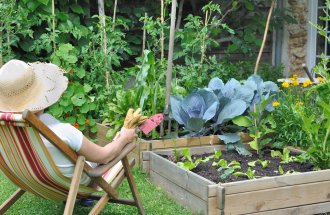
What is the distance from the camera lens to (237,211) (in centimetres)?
317

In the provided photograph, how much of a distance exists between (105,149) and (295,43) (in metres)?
5.35

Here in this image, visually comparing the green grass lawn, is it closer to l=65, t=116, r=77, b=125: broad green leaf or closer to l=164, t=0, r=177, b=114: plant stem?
l=164, t=0, r=177, b=114: plant stem

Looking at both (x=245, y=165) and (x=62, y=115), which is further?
(x=62, y=115)

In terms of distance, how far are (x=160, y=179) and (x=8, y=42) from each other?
230 cm

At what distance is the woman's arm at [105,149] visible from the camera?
2803mm

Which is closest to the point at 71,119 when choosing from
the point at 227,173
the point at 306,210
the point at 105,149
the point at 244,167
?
the point at 244,167

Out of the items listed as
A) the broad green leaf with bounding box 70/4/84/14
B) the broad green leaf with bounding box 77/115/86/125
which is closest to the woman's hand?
the broad green leaf with bounding box 77/115/86/125

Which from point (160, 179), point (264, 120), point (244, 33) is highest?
point (244, 33)

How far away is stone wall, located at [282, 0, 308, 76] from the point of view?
25.1 ft

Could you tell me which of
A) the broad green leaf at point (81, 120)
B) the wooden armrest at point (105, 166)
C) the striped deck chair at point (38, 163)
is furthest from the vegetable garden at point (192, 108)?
the striped deck chair at point (38, 163)

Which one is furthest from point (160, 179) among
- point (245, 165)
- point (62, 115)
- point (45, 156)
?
point (62, 115)

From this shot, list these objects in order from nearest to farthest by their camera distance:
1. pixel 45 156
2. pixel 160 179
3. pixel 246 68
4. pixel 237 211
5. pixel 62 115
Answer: pixel 45 156 → pixel 237 211 → pixel 160 179 → pixel 62 115 → pixel 246 68

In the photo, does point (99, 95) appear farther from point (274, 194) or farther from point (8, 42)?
point (274, 194)

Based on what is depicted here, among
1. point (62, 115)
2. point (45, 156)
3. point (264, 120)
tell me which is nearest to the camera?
point (45, 156)
